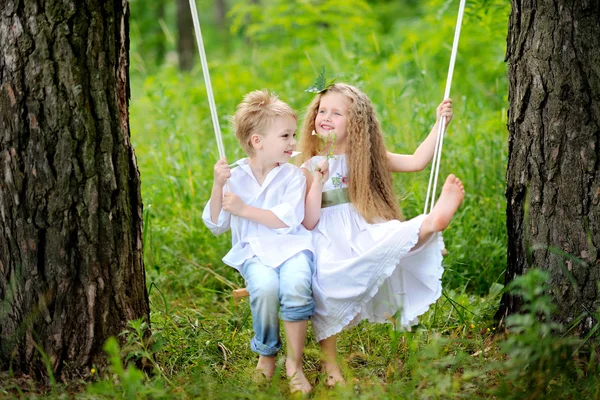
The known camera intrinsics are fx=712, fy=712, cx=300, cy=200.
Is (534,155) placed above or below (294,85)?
below

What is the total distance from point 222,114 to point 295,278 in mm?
3366

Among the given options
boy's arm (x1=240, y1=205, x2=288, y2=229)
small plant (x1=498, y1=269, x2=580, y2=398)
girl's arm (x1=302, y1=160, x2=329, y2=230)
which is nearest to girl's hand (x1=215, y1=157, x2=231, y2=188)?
boy's arm (x1=240, y1=205, x2=288, y2=229)

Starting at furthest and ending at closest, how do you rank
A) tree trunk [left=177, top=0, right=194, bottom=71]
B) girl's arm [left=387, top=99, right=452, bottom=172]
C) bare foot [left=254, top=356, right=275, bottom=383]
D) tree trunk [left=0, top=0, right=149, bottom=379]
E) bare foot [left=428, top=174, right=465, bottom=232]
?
tree trunk [left=177, top=0, right=194, bottom=71], girl's arm [left=387, top=99, right=452, bottom=172], bare foot [left=254, top=356, right=275, bottom=383], bare foot [left=428, top=174, right=465, bottom=232], tree trunk [left=0, top=0, right=149, bottom=379]

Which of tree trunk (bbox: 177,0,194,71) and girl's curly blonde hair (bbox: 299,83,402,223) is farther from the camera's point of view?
tree trunk (bbox: 177,0,194,71)

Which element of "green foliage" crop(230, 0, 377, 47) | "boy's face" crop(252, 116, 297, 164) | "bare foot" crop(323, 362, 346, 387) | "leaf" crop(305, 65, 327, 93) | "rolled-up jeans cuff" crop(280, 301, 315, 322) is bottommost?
"bare foot" crop(323, 362, 346, 387)

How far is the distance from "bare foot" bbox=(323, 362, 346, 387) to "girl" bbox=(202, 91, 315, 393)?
98 millimetres

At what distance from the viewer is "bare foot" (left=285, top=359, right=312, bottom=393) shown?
2.60 meters

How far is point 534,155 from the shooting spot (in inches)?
107

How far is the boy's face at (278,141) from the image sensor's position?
111 inches

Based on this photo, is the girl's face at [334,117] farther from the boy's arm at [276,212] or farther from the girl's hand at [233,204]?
the girl's hand at [233,204]

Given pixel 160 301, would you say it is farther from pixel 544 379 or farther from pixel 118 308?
pixel 544 379

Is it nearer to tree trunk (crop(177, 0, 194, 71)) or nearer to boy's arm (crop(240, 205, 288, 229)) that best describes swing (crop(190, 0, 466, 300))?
boy's arm (crop(240, 205, 288, 229))

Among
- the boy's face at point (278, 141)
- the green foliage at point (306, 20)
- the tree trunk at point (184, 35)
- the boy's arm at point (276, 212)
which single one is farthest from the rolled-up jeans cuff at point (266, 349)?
the tree trunk at point (184, 35)

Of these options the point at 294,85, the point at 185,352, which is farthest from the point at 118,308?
the point at 294,85
